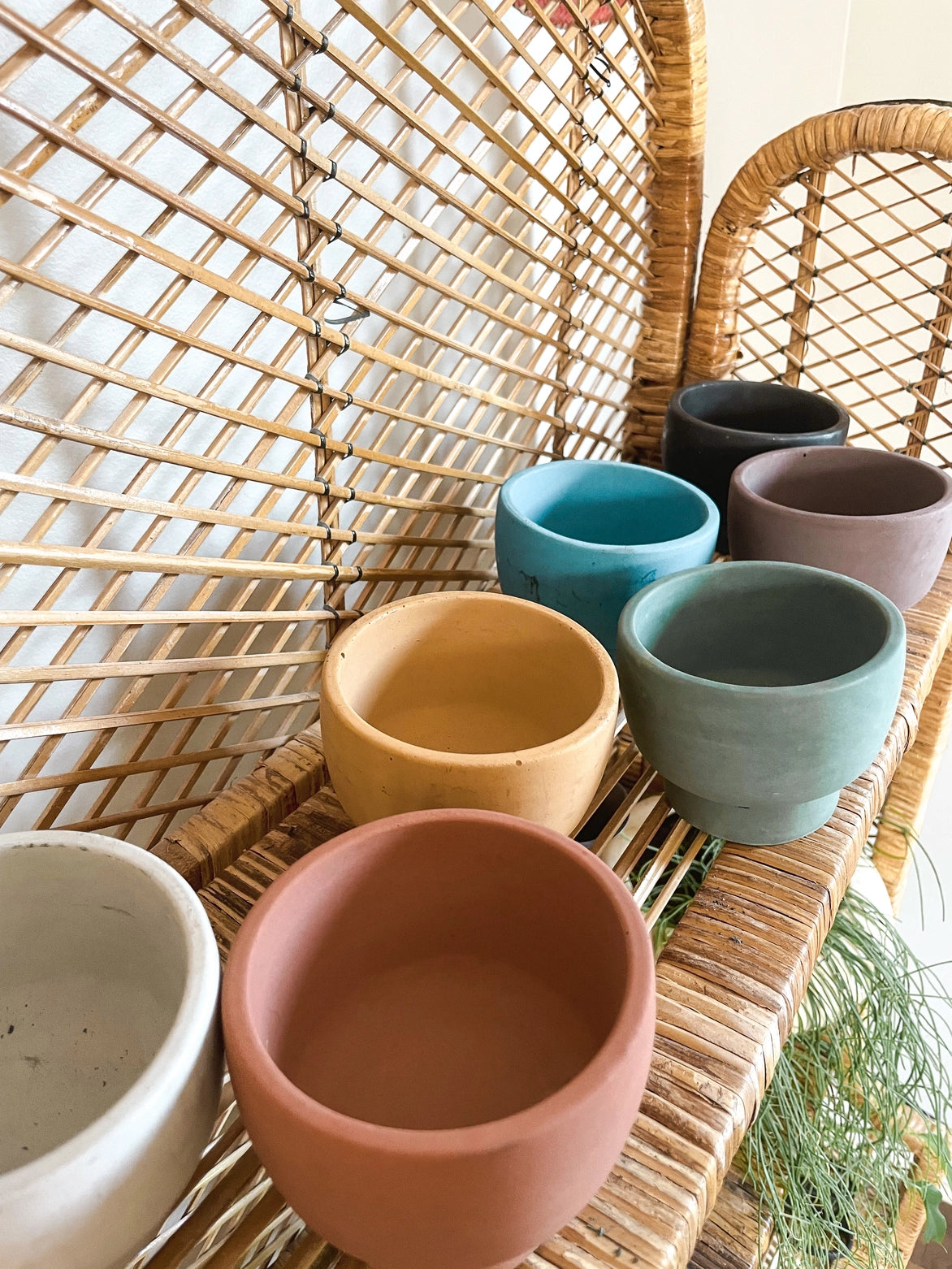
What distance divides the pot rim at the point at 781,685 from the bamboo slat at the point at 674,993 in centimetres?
10

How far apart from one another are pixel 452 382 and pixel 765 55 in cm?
60

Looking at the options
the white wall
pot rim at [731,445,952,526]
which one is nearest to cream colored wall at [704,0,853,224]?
the white wall

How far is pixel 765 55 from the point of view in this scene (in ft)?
3.02

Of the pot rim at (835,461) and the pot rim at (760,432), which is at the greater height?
the pot rim at (760,432)

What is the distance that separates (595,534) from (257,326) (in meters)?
0.29

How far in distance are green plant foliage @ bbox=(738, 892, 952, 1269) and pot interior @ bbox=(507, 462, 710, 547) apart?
1.07ft

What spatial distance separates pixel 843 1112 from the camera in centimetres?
65

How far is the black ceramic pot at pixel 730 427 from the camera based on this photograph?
0.68 m

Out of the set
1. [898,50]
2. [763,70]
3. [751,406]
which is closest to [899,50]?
[898,50]

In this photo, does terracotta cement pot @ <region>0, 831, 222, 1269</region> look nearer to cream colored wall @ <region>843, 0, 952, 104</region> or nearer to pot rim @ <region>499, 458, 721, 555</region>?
pot rim @ <region>499, 458, 721, 555</region>

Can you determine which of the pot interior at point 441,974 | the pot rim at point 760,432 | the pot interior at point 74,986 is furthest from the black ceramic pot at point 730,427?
the pot interior at point 74,986

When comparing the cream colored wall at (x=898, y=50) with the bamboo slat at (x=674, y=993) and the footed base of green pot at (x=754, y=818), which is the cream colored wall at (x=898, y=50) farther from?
the footed base of green pot at (x=754, y=818)

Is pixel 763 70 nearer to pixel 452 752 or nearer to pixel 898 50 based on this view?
pixel 898 50

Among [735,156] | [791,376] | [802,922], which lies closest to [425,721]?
[802,922]
